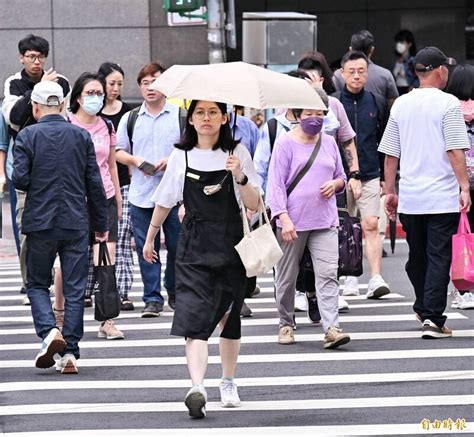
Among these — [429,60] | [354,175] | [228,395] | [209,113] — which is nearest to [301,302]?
[354,175]

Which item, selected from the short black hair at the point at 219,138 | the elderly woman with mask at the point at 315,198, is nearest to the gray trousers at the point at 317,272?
the elderly woman with mask at the point at 315,198

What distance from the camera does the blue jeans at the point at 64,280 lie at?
31.2 ft

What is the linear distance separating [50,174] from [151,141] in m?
2.57

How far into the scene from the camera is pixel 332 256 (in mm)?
10227

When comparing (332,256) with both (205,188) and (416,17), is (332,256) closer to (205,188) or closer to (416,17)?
(205,188)

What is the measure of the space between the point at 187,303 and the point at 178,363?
6.04 feet

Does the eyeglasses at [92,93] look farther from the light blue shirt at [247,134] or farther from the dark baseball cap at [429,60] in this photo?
the dark baseball cap at [429,60]

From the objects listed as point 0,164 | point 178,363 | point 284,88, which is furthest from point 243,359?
point 0,164

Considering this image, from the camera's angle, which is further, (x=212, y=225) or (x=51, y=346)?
(x=51, y=346)

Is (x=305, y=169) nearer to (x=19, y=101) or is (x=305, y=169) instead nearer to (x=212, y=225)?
(x=212, y=225)

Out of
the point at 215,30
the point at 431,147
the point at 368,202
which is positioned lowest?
the point at 368,202

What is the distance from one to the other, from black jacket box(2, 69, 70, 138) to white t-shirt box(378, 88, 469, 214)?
2.89 meters

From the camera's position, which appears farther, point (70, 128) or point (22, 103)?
point (22, 103)

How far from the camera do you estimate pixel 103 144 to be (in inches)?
444
